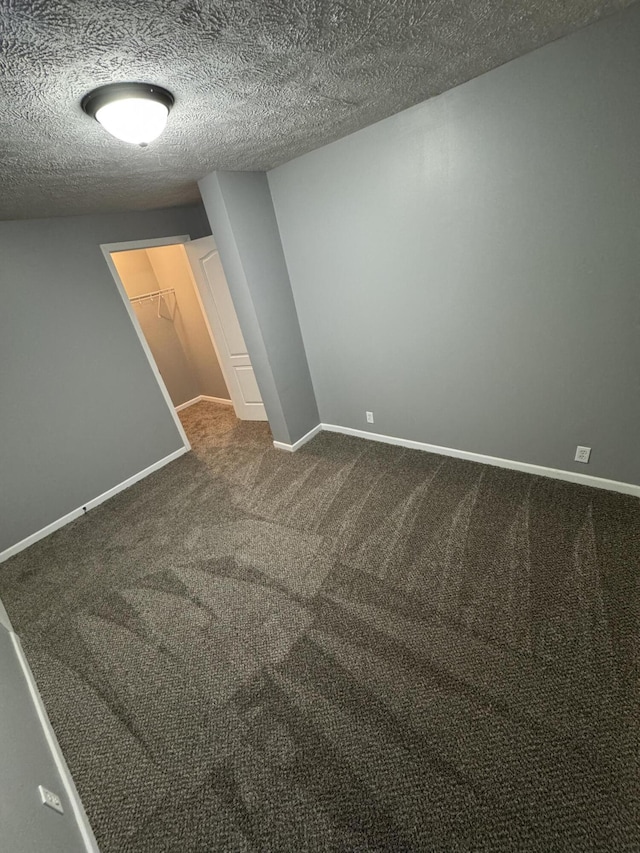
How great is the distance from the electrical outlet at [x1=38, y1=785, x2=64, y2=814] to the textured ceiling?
7.49 feet

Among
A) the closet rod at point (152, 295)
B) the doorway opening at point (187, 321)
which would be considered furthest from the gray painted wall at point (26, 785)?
the closet rod at point (152, 295)

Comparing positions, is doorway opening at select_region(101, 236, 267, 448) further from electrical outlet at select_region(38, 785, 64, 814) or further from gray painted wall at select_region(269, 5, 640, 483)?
electrical outlet at select_region(38, 785, 64, 814)

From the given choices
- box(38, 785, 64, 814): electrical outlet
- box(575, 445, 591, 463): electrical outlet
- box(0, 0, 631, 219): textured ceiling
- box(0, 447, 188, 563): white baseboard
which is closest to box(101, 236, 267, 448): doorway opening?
box(0, 447, 188, 563): white baseboard

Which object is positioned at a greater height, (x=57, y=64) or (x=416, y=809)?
(x=57, y=64)

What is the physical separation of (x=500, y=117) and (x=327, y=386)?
2267mm

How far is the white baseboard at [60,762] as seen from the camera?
50.5 inches

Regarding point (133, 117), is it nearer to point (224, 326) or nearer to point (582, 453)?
point (224, 326)

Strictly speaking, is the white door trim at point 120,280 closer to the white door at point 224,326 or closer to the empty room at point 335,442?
the empty room at point 335,442

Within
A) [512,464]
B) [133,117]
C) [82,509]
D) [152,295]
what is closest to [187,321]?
[152,295]

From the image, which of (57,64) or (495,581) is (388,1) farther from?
(495,581)

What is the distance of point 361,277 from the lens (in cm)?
270

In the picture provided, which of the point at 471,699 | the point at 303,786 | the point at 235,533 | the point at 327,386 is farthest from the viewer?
the point at 327,386

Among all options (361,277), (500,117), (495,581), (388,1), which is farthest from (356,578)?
(500,117)

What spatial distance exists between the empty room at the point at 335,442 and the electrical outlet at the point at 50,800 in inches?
0.6
